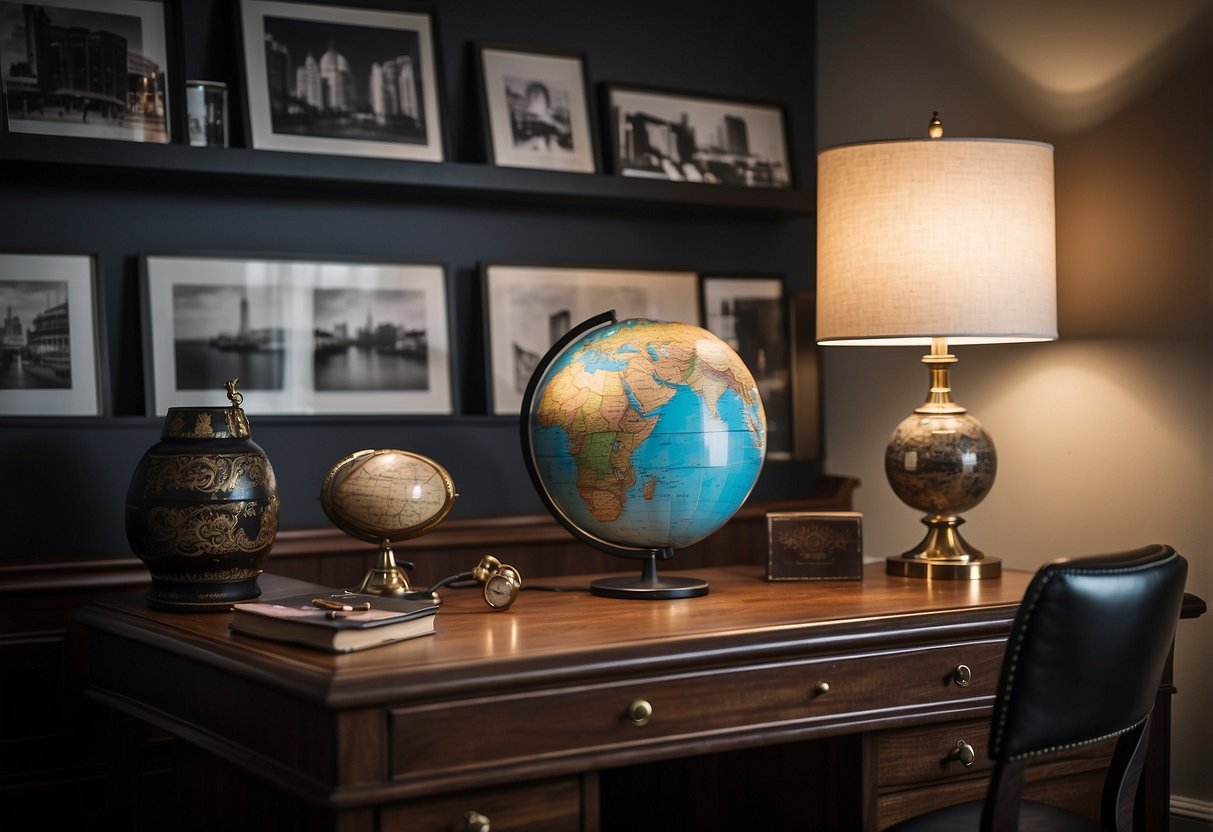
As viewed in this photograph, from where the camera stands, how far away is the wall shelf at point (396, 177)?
9.32 ft

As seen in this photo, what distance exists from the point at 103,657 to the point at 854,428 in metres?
2.25

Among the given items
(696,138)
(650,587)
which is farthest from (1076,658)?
(696,138)

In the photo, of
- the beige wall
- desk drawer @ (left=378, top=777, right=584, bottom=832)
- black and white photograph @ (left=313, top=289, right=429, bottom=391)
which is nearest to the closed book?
desk drawer @ (left=378, top=777, right=584, bottom=832)

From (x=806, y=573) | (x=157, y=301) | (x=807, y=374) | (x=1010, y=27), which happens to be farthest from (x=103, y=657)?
(x=1010, y=27)

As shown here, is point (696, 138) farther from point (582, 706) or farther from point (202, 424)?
point (582, 706)

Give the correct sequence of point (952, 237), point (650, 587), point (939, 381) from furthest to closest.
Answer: point (939, 381)
point (952, 237)
point (650, 587)

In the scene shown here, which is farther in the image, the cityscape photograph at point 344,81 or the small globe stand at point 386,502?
the cityscape photograph at point 344,81

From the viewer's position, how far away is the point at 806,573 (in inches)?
108

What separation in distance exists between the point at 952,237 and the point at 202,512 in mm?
1547

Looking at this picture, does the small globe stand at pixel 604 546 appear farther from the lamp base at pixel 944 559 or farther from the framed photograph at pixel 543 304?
the framed photograph at pixel 543 304

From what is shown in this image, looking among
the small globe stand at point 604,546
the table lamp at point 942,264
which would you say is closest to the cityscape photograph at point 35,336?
the small globe stand at point 604,546

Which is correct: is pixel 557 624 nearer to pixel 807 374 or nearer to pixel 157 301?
pixel 157 301

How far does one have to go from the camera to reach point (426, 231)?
134 inches

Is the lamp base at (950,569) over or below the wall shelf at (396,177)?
below
